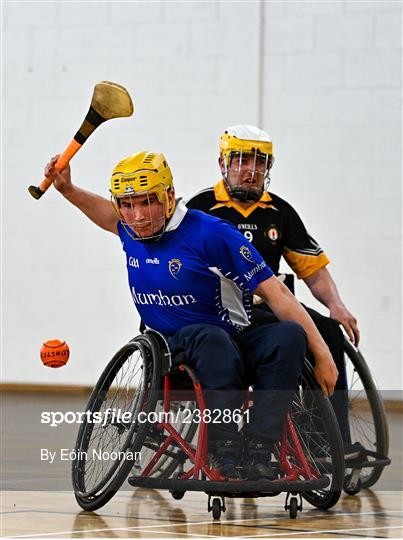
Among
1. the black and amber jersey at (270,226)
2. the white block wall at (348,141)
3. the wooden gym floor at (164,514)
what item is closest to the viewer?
the wooden gym floor at (164,514)

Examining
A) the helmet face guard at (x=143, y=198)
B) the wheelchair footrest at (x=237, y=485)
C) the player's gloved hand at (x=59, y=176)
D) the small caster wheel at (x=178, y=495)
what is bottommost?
the small caster wheel at (x=178, y=495)

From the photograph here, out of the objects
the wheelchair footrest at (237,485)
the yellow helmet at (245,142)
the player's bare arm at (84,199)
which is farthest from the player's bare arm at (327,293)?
the wheelchair footrest at (237,485)

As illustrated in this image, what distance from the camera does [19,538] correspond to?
3078mm

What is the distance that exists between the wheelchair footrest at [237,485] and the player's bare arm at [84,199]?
834 millimetres

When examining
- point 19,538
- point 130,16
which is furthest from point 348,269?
point 19,538

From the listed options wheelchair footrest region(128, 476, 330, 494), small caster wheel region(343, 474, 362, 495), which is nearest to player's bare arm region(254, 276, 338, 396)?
wheelchair footrest region(128, 476, 330, 494)

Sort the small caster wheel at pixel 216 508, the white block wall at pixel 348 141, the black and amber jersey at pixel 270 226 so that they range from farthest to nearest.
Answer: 1. the white block wall at pixel 348 141
2. the black and amber jersey at pixel 270 226
3. the small caster wheel at pixel 216 508

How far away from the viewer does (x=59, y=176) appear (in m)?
3.91

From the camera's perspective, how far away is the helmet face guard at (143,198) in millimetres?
3639

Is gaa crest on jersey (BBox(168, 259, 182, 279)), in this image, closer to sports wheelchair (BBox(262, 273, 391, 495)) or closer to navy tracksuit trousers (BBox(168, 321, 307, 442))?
navy tracksuit trousers (BBox(168, 321, 307, 442))

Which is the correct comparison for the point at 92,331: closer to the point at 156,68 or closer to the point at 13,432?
the point at 156,68

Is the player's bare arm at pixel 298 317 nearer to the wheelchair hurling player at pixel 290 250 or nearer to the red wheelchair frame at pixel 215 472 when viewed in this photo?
the red wheelchair frame at pixel 215 472

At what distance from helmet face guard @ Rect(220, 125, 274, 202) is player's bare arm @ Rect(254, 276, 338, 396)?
832 millimetres

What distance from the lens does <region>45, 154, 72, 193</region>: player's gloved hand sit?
12.8ft
